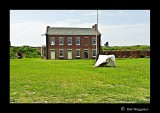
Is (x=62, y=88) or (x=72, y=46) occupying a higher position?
(x=72, y=46)

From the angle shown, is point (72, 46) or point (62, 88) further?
point (72, 46)

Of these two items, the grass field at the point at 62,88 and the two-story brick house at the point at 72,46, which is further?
the two-story brick house at the point at 72,46

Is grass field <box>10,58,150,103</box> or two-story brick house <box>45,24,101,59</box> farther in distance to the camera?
two-story brick house <box>45,24,101,59</box>

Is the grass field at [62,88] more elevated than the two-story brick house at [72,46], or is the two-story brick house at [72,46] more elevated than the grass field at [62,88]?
the two-story brick house at [72,46]

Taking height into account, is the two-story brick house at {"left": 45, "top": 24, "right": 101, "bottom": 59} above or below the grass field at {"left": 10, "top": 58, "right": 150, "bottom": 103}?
above
